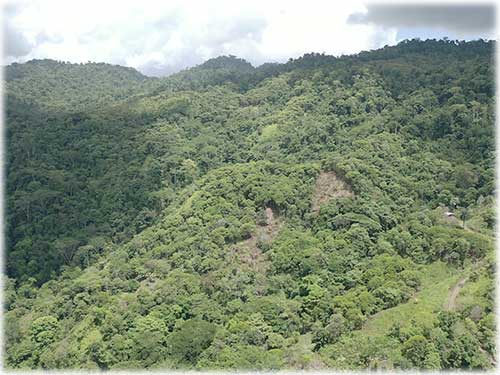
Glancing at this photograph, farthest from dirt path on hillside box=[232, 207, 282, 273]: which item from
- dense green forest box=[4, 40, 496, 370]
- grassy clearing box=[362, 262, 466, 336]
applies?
grassy clearing box=[362, 262, 466, 336]

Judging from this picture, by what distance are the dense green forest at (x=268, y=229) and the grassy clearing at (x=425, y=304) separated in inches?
3.5

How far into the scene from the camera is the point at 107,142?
4662cm

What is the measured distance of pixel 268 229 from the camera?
3069 centimetres

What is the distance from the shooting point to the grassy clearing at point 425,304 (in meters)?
21.3

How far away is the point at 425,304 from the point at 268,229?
35.3ft

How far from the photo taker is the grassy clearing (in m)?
21.3

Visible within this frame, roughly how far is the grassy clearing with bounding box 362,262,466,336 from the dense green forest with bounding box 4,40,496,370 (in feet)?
0.29

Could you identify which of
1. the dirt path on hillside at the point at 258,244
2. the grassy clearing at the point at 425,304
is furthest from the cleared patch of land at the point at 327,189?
the grassy clearing at the point at 425,304

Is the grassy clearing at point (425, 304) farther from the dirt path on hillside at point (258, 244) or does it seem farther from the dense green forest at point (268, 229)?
the dirt path on hillside at point (258, 244)

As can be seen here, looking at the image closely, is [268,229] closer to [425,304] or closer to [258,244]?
[258,244]

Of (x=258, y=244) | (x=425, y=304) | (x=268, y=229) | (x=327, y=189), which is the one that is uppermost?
(x=327, y=189)

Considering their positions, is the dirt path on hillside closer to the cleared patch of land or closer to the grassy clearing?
the cleared patch of land

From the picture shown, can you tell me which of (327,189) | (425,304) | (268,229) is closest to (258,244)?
(268,229)

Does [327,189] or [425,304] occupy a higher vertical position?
[327,189]
